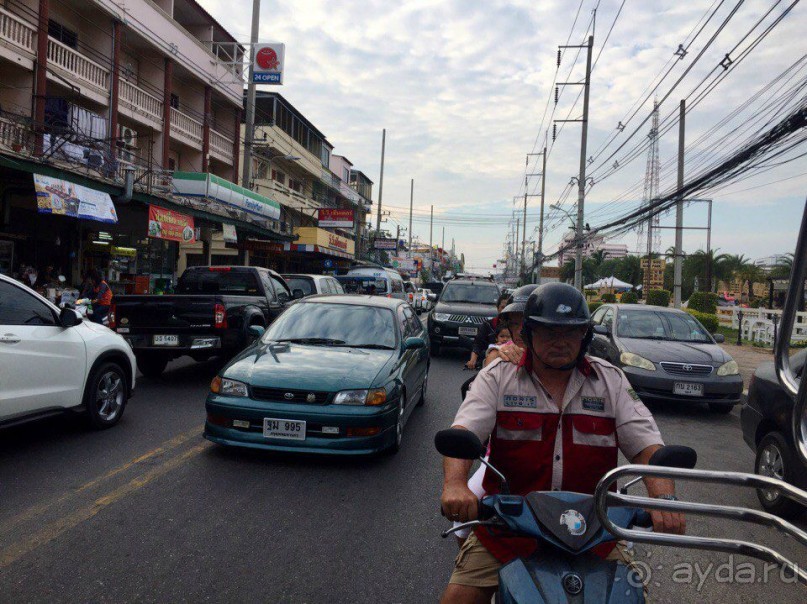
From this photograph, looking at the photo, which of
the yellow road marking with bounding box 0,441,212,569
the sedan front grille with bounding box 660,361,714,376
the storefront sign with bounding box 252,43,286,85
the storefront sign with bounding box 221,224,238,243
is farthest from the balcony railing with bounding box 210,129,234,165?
the yellow road marking with bounding box 0,441,212,569

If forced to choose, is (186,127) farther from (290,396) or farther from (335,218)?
(290,396)

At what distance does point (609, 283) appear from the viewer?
62031 millimetres

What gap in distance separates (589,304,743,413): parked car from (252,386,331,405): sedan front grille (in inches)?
205

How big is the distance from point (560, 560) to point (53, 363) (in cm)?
525

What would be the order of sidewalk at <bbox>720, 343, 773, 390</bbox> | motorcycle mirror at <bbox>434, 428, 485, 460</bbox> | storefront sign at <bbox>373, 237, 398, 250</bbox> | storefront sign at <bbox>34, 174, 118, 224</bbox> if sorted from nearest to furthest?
motorcycle mirror at <bbox>434, 428, 485, 460</bbox> < storefront sign at <bbox>34, 174, 118, 224</bbox> < sidewalk at <bbox>720, 343, 773, 390</bbox> < storefront sign at <bbox>373, 237, 398, 250</bbox>

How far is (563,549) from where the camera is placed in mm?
1814

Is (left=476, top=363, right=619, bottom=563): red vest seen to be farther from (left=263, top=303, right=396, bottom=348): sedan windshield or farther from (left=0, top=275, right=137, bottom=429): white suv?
(left=0, top=275, right=137, bottom=429): white suv

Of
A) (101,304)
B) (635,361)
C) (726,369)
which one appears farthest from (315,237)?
(726,369)

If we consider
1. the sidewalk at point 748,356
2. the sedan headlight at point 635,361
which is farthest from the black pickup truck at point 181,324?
the sidewalk at point 748,356

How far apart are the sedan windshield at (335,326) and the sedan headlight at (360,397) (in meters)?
1.21

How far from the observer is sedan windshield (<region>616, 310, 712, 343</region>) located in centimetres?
984

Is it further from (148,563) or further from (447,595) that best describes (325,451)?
(447,595)

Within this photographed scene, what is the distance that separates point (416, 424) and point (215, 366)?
541 centimetres

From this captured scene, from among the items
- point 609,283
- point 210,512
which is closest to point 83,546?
point 210,512
